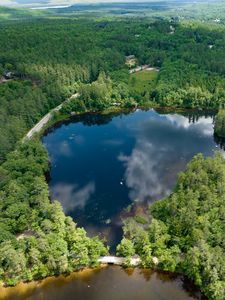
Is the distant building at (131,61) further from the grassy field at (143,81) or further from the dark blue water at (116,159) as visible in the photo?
the dark blue water at (116,159)

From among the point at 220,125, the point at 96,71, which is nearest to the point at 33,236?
the point at 220,125

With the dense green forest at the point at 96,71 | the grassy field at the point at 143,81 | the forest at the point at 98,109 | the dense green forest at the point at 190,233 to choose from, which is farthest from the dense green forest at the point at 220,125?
the grassy field at the point at 143,81

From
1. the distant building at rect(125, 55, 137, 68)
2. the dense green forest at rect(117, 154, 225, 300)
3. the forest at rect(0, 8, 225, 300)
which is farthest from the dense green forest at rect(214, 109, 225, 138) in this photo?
the distant building at rect(125, 55, 137, 68)

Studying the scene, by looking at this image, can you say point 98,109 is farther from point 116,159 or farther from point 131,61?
point 131,61

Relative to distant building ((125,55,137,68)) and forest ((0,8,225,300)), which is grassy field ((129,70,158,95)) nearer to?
forest ((0,8,225,300))

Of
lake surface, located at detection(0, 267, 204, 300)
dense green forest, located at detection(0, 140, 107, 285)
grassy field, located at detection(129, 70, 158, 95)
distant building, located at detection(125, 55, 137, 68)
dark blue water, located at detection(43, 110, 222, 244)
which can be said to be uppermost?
distant building, located at detection(125, 55, 137, 68)

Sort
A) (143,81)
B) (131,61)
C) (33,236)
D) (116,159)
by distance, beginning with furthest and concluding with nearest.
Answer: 1. (131,61)
2. (143,81)
3. (116,159)
4. (33,236)

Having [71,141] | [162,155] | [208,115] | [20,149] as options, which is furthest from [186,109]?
[20,149]
